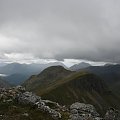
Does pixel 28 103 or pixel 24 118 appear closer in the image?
pixel 24 118

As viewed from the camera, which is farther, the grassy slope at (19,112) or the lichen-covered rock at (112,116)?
the lichen-covered rock at (112,116)

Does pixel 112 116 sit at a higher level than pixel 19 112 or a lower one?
lower

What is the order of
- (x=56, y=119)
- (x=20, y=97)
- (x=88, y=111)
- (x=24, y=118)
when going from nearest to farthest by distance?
(x=24, y=118), (x=56, y=119), (x=20, y=97), (x=88, y=111)

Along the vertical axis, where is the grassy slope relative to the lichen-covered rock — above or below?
above

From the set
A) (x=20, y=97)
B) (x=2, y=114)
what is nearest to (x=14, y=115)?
(x=2, y=114)

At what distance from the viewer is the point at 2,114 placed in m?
49.8

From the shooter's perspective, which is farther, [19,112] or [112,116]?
[112,116]

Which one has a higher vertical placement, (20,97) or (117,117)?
(20,97)

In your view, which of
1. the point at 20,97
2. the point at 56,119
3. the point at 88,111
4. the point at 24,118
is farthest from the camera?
the point at 88,111

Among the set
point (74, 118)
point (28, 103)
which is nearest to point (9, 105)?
point (28, 103)

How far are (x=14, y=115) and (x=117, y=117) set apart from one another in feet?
77.3

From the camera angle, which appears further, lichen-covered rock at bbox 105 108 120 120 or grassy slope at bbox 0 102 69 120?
lichen-covered rock at bbox 105 108 120 120

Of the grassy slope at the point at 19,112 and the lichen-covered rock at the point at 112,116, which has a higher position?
the grassy slope at the point at 19,112

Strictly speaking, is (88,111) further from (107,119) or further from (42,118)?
(42,118)
